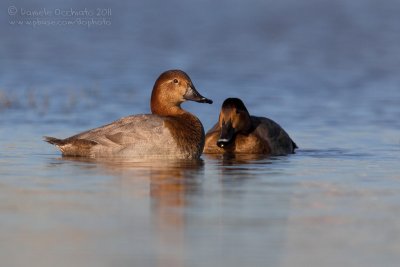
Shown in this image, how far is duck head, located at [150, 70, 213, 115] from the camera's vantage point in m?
12.9

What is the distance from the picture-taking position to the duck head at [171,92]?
12.9 metres

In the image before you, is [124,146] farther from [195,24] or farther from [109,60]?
[195,24]

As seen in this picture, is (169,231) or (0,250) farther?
(169,231)

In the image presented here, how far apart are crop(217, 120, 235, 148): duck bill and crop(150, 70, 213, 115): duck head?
0.53 m

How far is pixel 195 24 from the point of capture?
31.2 m

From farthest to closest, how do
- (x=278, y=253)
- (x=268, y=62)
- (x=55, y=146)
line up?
1. (x=268, y=62)
2. (x=55, y=146)
3. (x=278, y=253)

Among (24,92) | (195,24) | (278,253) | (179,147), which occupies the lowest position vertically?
(278,253)

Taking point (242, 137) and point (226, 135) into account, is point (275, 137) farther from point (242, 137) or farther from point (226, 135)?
point (226, 135)

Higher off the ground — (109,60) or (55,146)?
(109,60)

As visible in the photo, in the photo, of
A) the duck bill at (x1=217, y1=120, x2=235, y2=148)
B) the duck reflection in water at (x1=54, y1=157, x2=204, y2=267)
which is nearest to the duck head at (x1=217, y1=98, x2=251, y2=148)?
the duck bill at (x1=217, y1=120, x2=235, y2=148)

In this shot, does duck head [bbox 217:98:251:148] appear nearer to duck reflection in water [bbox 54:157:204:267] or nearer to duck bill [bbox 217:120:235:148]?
duck bill [bbox 217:120:235:148]

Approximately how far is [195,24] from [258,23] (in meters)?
1.72

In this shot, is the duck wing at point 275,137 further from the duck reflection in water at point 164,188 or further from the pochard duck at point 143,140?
the duck reflection in water at point 164,188

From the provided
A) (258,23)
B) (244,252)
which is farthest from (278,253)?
(258,23)
